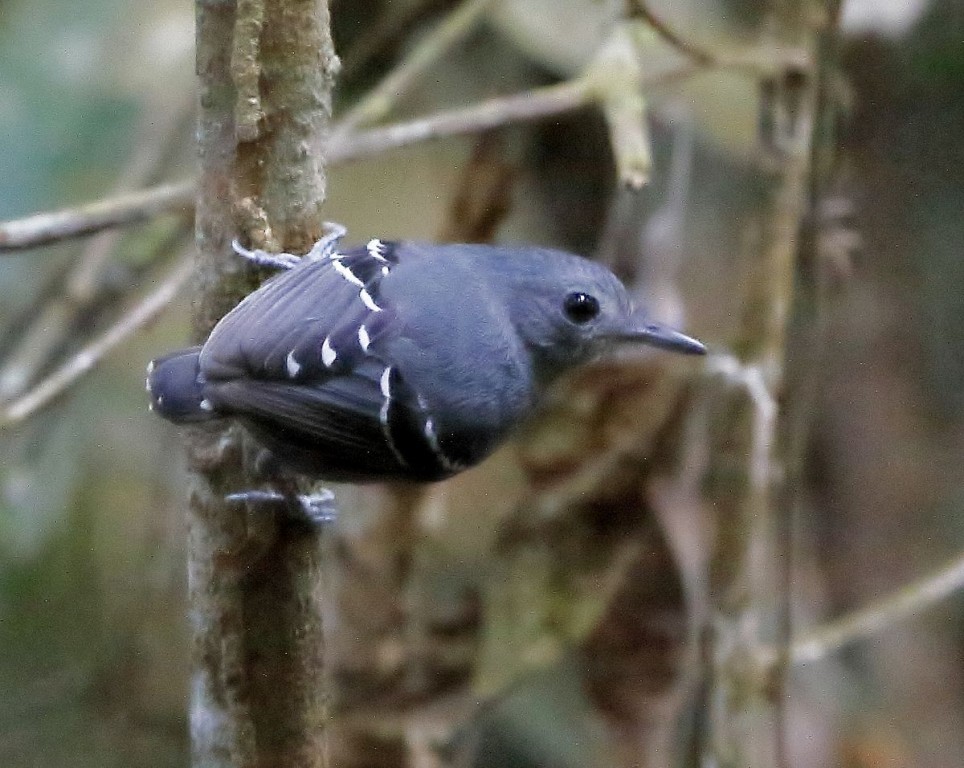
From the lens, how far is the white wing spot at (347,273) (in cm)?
174

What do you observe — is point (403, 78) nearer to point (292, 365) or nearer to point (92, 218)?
point (92, 218)

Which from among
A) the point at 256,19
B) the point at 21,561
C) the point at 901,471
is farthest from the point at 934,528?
the point at 256,19

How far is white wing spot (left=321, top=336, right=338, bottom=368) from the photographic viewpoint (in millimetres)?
1719

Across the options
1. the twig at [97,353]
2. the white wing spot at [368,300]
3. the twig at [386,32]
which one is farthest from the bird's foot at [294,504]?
the twig at [386,32]

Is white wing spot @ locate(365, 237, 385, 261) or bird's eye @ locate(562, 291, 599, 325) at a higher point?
white wing spot @ locate(365, 237, 385, 261)

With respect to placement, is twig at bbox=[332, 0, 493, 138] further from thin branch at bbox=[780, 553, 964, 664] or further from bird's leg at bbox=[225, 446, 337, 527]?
thin branch at bbox=[780, 553, 964, 664]

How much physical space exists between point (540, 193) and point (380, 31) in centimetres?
76

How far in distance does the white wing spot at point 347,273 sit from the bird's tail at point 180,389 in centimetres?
21

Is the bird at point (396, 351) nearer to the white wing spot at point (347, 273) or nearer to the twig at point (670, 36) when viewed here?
the white wing spot at point (347, 273)

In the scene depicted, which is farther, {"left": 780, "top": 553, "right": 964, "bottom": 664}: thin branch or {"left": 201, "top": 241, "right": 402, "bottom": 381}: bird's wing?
{"left": 780, "top": 553, "right": 964, "bottom": 664}: thin branch

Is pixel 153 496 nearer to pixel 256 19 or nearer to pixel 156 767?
pixel 156 767

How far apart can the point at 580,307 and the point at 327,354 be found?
44 cm

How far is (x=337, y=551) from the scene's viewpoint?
3.06 m

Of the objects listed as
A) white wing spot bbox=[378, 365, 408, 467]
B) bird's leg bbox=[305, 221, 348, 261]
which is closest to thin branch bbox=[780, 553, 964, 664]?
white wing spot bbox=[378, 365, 408, 467]
